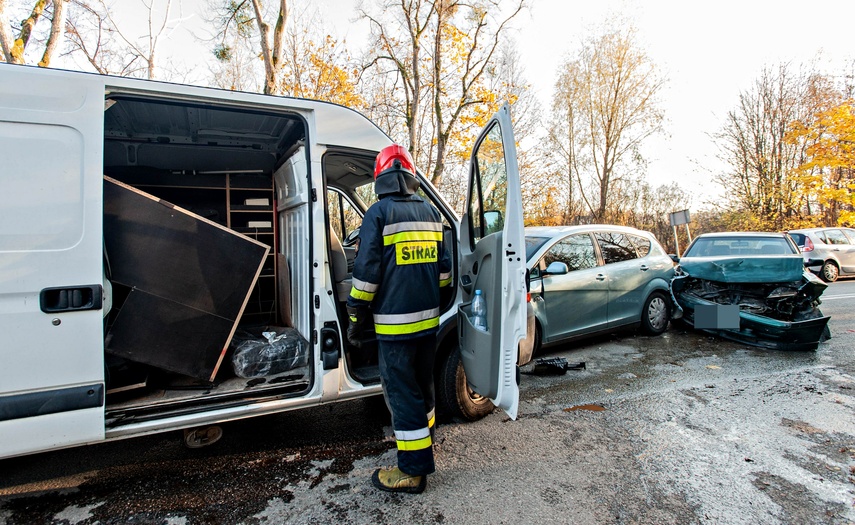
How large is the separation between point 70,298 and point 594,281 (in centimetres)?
501

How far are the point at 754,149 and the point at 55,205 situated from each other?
24513 mm

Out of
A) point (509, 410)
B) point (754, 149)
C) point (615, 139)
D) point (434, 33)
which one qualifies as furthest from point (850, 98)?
point (509, 410)

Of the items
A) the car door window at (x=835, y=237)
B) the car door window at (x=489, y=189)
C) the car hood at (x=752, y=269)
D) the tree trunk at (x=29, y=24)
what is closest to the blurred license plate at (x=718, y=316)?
the car hood at (x=752, y=269)

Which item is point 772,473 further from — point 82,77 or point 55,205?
point 82,77

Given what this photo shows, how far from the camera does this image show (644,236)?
6215 mm

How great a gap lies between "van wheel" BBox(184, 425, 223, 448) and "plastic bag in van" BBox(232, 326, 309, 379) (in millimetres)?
401

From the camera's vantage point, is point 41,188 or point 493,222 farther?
point 493,222

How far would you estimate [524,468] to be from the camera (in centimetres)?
268

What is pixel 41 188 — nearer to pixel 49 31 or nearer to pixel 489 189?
pixel 489 189

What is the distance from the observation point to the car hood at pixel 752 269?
17.7 feet

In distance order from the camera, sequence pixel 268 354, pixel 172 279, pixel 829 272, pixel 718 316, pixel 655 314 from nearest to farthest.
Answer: pixel 172 279 → pixel 268 354 → pixel 718 316 → pixel 655 314 → pixel 829 272

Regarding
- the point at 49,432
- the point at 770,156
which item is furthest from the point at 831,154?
the point at 49,432

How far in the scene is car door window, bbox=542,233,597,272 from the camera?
5.03m

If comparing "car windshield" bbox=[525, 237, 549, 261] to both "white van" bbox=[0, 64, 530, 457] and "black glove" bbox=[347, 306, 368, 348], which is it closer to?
"white van" bbox=[0, 64, 530, 457]
